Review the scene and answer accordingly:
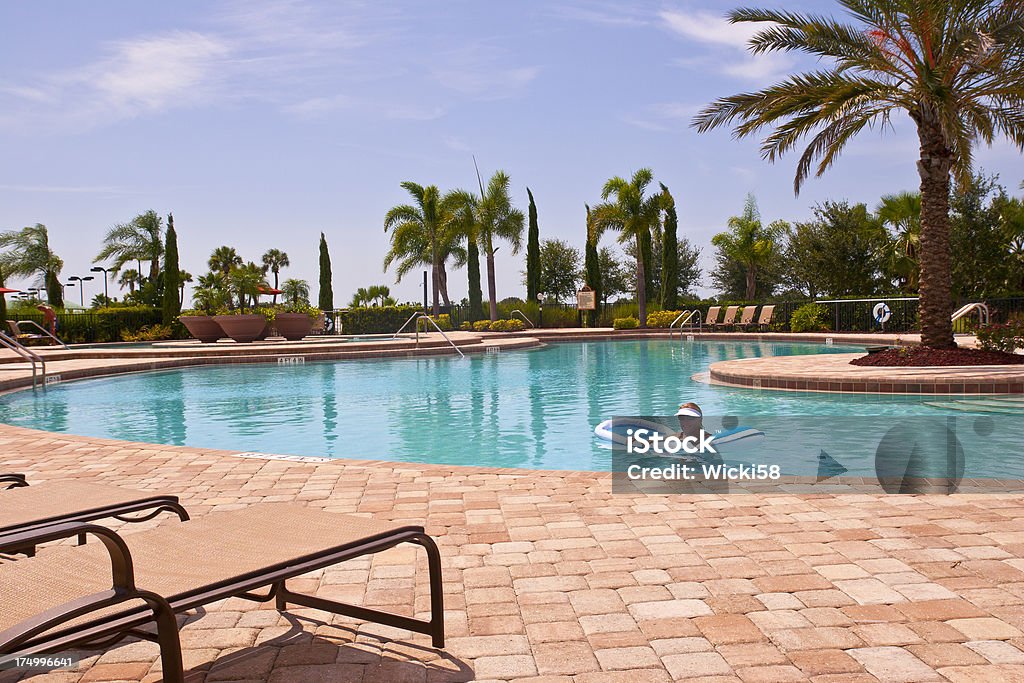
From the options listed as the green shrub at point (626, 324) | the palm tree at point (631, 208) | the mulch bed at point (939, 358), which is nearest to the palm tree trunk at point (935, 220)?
the mulch bed at point (939, 358)

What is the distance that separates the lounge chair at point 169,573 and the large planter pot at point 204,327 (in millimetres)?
21988

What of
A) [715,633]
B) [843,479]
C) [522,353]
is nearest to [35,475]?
[715,633]

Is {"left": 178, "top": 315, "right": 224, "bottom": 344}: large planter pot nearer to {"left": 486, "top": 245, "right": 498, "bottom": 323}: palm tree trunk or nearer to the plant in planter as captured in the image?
the plant in planter

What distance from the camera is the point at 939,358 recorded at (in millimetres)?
12078

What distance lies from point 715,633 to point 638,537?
112 centimetres

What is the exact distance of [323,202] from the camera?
35.8 m

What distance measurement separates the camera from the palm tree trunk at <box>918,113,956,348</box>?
1205cm

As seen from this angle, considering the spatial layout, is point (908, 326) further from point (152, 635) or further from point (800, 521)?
point (152, 635)

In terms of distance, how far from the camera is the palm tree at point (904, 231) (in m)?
26.7

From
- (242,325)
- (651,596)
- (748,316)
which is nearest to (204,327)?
(242,325)

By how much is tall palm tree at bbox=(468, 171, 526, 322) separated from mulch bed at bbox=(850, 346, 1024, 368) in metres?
22.1

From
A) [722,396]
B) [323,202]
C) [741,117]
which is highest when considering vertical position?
[323,202]

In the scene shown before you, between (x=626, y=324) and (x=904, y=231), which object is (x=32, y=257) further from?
(x=904, y=231)

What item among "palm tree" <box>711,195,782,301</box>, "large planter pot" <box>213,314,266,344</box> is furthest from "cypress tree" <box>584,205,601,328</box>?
"large planter pot" <box>213,314,266,344</box>
